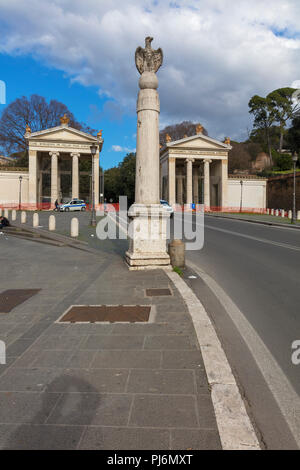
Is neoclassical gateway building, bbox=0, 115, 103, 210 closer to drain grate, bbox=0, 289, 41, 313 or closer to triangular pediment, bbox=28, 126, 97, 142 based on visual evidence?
triangular pediment, bbox=28, 126, 97, 142

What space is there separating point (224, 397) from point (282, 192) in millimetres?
52718

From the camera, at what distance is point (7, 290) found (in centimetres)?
675

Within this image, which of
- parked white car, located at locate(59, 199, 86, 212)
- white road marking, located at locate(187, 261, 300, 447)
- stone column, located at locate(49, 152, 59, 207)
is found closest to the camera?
white road marking, located at locate(187, 261, 300, 447)

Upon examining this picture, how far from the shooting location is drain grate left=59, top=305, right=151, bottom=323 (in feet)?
15.7

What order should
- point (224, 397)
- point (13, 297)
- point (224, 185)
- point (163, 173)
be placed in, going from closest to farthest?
point (224, 397) → point (13, 297) → point (224, 185) → point (163, 173)

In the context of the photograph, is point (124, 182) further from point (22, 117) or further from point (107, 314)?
point (107, 314)

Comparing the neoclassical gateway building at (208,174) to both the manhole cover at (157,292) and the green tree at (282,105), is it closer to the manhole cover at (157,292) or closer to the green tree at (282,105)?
the green tree at (282,105)

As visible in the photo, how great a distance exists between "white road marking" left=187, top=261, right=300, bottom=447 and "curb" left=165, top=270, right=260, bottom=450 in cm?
33

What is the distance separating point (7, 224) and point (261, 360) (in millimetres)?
20159

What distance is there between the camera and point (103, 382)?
3072mm

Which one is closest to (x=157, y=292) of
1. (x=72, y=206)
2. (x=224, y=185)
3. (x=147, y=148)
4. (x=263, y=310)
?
(x=263, y=310)

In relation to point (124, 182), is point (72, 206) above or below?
below

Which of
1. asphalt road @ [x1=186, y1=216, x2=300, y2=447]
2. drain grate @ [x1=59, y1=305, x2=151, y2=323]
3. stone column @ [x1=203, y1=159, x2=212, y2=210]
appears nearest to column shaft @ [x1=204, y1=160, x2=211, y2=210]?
stone column @ [x1=203, y1=159, x2=212, y2=210]

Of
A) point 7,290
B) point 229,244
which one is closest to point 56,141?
point 229,244
